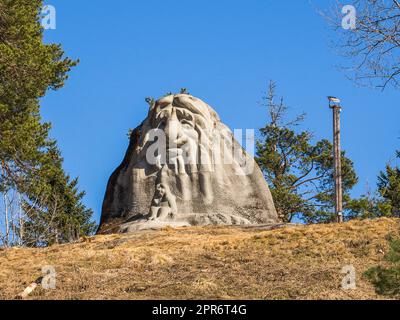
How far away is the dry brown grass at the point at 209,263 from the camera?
1509 centimetres

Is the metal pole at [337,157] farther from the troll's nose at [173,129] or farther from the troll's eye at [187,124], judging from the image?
the troll's nose at [173,129]

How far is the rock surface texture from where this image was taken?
23.4 meters

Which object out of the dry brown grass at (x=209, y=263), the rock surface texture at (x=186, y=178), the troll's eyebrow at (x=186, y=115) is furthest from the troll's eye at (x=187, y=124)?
the dry brown grass at (x=209, y=263)

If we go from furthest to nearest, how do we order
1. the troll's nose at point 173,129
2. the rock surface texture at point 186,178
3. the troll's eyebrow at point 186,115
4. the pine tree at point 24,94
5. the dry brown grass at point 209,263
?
1. the pine tree at point 24,94
2. the troll's eyebrow at point 186,115
3. the troll's nose at point 173,129
4. the rock surface texture at point 186,178
5. the dry brown grass at point 209,263

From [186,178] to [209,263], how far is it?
6.88m

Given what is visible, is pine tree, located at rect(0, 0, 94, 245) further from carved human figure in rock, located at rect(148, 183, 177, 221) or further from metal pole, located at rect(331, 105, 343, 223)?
metal pole, located at rect(331, 105, 343, 223)

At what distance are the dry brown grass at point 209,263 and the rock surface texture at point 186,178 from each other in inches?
83.2

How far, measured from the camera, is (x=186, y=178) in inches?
942

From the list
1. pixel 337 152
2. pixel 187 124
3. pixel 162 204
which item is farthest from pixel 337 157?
pixel 162 204

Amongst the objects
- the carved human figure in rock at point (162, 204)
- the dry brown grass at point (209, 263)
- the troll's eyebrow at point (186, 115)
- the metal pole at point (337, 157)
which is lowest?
the dry brown grass at point (209, 263)

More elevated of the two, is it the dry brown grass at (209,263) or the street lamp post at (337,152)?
the street lamp post at (337,152)

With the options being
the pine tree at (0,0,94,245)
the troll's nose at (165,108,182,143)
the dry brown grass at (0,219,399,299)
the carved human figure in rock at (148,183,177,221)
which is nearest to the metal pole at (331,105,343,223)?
the troll's nose at (165,108,182,143)
